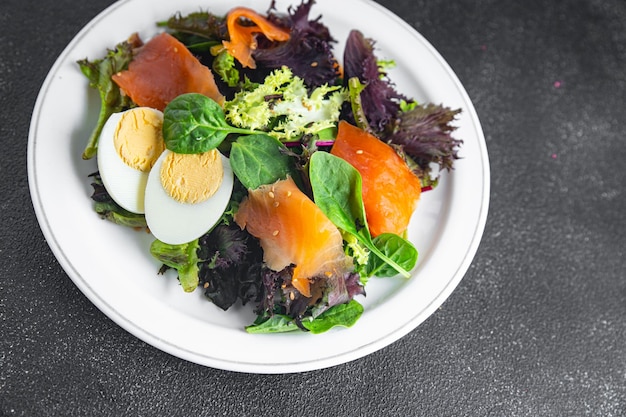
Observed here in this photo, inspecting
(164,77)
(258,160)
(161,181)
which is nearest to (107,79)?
(164,77)

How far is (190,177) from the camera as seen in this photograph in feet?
5.76

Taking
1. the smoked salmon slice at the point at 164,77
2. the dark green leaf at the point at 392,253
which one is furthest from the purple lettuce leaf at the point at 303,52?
the dark green leaf at the point at 392,253

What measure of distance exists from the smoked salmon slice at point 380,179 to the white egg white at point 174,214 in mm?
403

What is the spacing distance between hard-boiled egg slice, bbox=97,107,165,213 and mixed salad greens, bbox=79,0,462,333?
0.20 feet

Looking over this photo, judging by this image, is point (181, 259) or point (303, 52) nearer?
point (181, 259)

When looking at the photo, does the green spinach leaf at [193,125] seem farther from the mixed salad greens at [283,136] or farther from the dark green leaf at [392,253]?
the dark green leaf at [392,253]

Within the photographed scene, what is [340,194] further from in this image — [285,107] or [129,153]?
[129,153]

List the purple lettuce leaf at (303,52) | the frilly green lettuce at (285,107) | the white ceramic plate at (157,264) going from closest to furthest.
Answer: the white ceramic plate at (157,264)
the frilly green lettuce at (285,107)
the purple lettuce leaf at (303,52)

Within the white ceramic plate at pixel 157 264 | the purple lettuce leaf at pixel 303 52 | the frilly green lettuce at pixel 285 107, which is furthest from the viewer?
the purple lettuce leaf at pixel 303 52

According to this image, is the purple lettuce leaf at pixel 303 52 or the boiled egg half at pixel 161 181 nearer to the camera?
the boiled egg half at pixel 161 181

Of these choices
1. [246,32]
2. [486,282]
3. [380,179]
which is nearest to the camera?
[380,179]

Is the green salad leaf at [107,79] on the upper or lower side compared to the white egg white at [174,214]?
upper

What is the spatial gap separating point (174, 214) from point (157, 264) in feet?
0.57

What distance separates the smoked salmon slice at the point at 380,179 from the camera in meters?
1.84
